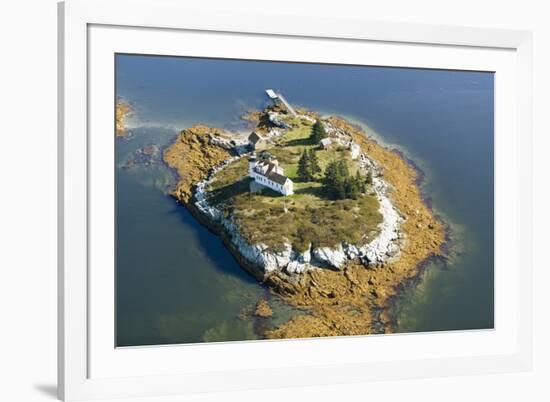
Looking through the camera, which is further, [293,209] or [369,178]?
[369,178]

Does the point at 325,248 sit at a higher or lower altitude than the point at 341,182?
lower

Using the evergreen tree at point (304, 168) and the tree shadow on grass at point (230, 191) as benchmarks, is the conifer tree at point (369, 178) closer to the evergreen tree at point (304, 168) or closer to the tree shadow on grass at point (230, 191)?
the evergreen tree at point (304, 168)

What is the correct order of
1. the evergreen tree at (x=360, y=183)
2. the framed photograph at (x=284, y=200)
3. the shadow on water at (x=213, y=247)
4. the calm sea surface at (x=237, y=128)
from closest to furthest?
the framed photograph at (x=284, y=200) < the calm sea surface at (x=237, y=128) < the shadow on water at (x=213, y=247) < the evergreen tree at (x=360, y=183)

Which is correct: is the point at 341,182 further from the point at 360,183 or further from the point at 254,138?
the point at 254,138

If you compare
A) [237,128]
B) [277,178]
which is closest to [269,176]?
[277,178]

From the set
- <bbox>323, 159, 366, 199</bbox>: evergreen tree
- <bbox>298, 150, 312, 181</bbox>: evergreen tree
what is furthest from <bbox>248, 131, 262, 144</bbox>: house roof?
<bbox>323, 159, 366, 199</bbox>: evergreen tree

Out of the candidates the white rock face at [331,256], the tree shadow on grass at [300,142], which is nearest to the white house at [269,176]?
the tree shadow on grass at [300,142]

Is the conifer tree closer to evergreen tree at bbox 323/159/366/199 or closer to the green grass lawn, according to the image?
evergreen tree at bbox 323/159/366/199
